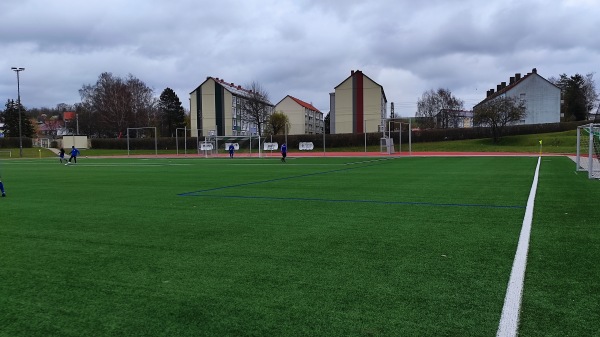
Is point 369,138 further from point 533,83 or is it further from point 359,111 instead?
point 533,83

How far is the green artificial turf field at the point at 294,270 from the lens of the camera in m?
3.31

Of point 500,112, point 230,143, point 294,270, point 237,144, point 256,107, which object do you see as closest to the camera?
point 294,270

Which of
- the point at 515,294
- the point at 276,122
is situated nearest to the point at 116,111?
the point at 276,122

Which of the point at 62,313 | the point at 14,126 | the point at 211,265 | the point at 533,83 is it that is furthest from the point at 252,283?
the point at 14,126

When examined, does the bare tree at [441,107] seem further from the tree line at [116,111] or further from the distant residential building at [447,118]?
the tree line at [116,111]

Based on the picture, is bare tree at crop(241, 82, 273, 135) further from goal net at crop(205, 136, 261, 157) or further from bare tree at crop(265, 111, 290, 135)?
goal net at crop(205, 136, 261, 157)

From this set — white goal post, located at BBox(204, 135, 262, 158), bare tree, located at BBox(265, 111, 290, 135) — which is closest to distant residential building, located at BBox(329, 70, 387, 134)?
bare tree, located at BBox(265, 111, 290, 135)

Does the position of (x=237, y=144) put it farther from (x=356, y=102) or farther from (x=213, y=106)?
(x=213, y=106)

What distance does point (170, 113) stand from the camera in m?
98.9

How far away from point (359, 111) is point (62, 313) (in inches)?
3034

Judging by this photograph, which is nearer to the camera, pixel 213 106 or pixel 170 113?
pixel 213 106

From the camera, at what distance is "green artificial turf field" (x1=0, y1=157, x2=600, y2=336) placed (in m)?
3.31

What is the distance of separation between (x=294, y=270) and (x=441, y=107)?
86.5 m

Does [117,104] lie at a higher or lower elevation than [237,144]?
higher
